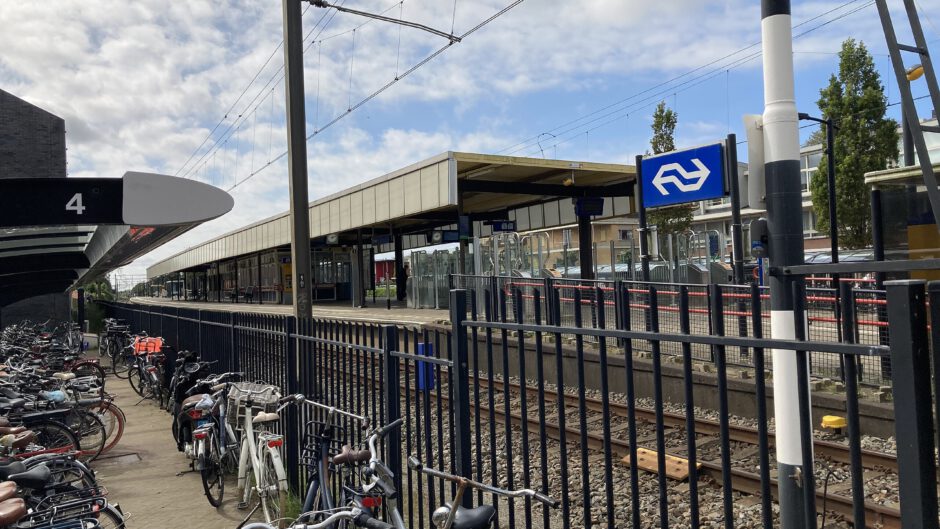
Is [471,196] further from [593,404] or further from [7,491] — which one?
[7,491]

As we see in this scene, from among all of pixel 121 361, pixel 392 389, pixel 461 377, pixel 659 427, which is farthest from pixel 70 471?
pixel 121 361

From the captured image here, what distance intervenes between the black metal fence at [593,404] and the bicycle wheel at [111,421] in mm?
1325

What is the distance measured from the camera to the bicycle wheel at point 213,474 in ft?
19.4

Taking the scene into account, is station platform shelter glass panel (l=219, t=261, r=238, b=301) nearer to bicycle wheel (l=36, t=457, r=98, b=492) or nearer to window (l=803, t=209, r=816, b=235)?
window (l=803, t=209, r=816, b=235)

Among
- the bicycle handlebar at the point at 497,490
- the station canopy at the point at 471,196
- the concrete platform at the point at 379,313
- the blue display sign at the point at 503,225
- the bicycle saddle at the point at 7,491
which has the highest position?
the station canopy at the point at 471,196

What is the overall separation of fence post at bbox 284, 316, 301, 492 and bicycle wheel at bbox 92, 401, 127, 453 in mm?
3075

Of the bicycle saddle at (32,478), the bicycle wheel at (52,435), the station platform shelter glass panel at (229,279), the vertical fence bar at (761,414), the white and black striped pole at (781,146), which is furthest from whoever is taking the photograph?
the station platform shelter glass panel at (229,279)

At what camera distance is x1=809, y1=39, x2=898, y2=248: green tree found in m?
24.7

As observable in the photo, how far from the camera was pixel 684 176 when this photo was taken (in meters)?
7.88

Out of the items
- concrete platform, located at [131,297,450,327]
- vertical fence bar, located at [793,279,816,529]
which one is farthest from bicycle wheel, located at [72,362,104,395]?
vertical fence bar, located at [793,279,816,529]

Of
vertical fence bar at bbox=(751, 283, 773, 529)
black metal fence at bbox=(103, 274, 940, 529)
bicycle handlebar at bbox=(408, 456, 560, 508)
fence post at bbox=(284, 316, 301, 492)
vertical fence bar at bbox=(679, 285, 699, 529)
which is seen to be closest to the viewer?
black metal fence at bbox=(103, 274, 940, 529)

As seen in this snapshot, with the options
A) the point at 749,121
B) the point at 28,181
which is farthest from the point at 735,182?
the point at 28,181

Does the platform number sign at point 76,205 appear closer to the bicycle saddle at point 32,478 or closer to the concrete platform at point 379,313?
the bicycle saddle at point 32,478

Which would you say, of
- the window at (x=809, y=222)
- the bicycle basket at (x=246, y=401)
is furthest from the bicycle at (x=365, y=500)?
the window at (x=809, y=222)
